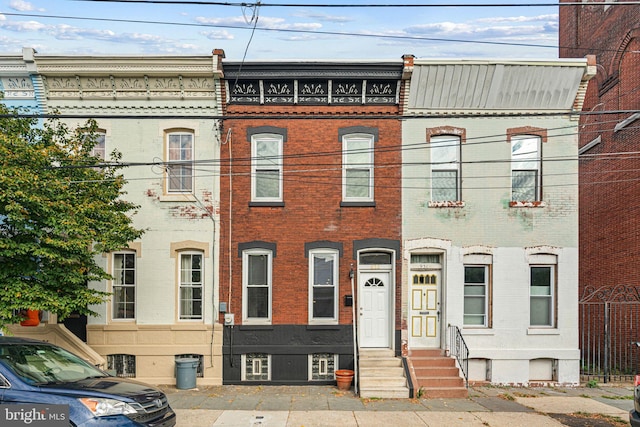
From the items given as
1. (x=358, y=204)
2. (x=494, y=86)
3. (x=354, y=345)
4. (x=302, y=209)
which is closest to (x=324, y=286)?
(x=354, y=345)

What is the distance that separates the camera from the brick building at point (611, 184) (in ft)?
53.4

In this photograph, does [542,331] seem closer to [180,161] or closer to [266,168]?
[266,168]

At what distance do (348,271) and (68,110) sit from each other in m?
8.76

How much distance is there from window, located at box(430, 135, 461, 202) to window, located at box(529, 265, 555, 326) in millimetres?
3086

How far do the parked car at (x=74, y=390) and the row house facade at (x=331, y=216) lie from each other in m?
5.90

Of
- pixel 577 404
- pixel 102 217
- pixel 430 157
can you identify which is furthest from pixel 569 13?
pixel 102 217

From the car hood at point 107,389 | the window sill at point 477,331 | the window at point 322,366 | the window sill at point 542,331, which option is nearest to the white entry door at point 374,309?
the window at point 322,366

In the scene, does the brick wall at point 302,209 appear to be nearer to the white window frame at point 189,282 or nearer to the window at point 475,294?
the white window frame at point 189,282

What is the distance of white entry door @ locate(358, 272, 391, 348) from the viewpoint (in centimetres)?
1446

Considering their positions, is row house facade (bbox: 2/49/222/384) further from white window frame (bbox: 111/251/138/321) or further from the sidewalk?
the sidewalk

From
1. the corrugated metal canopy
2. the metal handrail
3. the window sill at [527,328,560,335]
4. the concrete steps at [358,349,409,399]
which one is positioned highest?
the corrugated metal canopy

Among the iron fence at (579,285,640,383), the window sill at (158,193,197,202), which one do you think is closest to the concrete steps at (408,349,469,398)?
the iron fence at (579,285,640,383)

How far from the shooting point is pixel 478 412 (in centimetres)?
1134

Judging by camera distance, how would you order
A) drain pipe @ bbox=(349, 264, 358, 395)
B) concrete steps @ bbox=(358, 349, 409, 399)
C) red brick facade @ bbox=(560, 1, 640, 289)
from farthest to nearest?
red brick facade @ bbox=(560, 1, 640, 289) < drain pipe @ bbox=(349, 264, 358, 395) < concrete steps @ bbox=(358, 349, 409, 399)
